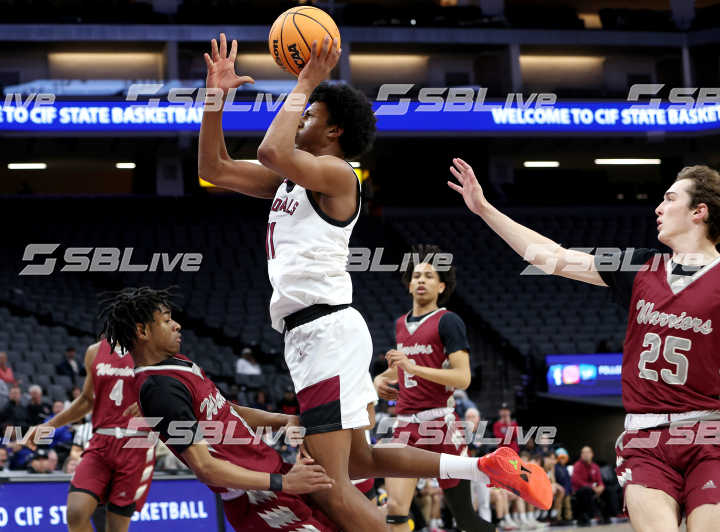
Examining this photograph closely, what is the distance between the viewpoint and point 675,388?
387 cm

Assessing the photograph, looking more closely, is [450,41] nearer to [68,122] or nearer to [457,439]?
[68,122]

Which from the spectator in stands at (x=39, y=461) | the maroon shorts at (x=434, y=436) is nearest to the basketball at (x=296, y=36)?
the maroon shorts at (x=434, y=436)

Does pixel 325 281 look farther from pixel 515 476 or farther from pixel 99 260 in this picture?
pixel 99 260

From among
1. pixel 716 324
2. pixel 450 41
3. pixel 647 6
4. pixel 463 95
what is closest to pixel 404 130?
pixel 463 95

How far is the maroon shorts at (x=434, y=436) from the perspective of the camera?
6.74m

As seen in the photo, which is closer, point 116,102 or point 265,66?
point 116,102

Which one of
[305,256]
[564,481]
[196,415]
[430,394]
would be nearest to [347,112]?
[305,256]

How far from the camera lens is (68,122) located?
770 inches

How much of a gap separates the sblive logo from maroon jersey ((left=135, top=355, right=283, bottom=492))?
15.0 metres

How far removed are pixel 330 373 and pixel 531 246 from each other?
1.02m

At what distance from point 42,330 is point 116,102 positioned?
572cm

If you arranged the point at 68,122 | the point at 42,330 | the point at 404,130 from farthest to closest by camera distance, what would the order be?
the point at 404,130 < the point at 68,122 < the point at 42,330

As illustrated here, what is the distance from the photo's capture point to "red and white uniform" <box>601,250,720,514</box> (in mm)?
3773

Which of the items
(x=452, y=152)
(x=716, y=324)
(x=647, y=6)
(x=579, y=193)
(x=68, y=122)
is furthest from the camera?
(x=647, y=6)
